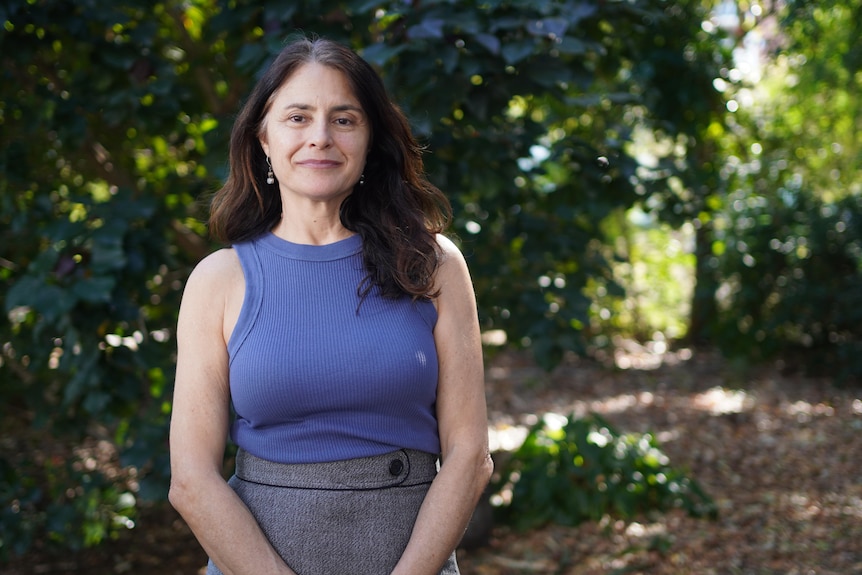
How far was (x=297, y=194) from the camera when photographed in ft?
6.13

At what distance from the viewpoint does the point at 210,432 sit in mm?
1763

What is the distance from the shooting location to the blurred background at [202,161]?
105 inches

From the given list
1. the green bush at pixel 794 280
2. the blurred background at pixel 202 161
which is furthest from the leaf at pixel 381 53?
the green bush at pixel 794 280

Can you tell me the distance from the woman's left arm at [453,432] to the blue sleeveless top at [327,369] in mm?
33

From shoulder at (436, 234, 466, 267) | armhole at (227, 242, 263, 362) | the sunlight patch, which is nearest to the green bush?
the sunlight patch

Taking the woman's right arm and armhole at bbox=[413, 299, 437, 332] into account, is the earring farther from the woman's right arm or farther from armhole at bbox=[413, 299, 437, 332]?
armhole at bbox=[413, 299, 437, 332]

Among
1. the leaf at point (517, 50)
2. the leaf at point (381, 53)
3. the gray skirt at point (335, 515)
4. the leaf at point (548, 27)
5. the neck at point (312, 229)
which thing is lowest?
the gray skirt at point (335, 515)

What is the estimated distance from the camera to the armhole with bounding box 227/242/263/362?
1766mm

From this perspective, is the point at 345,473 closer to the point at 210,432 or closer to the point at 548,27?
the point at 210,432

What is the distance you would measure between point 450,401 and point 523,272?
6.00 feet

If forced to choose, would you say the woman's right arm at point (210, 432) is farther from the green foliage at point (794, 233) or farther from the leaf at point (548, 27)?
the green foliage at point (794, 233)

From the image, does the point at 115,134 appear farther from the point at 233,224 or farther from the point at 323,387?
the point at 323,387

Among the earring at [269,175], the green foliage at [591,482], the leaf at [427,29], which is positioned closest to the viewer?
the earring at [269,175]

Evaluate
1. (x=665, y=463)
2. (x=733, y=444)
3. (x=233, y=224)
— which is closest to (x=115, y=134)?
(x=233, y=224)
